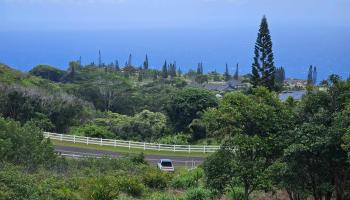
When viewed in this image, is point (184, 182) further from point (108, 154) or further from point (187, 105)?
point (187, 105)

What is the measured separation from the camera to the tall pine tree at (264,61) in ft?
165

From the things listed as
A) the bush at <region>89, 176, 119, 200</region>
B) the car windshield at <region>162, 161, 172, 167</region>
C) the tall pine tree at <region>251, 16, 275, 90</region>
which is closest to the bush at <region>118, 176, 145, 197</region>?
the bush at <region>89, 176, 119, 200</region>

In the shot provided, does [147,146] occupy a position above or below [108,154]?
above

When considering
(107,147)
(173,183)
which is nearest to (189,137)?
(107,147)

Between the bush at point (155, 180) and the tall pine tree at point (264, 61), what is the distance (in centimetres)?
2863

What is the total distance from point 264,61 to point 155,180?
30.6 meters

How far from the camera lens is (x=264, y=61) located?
5069 centimetres

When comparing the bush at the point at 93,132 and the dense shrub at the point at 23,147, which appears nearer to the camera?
the dense shrub at the point at 23,147

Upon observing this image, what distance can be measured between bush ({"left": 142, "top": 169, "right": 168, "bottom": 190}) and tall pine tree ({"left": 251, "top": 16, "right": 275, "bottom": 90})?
93.9 ft

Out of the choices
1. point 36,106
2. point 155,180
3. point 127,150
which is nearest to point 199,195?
point 155,180

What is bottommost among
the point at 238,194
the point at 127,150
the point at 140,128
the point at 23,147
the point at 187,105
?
the point at 238,194

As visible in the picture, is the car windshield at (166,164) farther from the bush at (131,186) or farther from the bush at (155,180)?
the bush at (131,186)

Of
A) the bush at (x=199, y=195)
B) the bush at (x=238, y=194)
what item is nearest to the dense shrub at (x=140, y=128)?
the bush at (x=238, y=194)

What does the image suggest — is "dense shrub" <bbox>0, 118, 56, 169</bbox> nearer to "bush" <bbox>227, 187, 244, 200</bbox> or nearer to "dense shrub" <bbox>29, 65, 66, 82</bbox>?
"bush" <bbox>227, 187, 244, 200</bbox>
